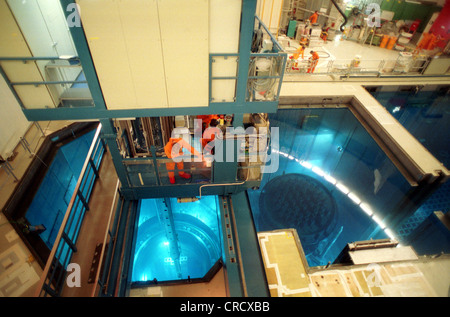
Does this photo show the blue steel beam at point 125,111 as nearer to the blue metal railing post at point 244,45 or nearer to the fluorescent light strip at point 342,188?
the blue metal railing post at point 244,45

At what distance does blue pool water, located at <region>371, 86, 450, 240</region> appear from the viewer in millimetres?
12133

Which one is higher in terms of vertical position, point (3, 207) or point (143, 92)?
point (143, 92)

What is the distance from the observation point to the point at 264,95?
17.3 ft

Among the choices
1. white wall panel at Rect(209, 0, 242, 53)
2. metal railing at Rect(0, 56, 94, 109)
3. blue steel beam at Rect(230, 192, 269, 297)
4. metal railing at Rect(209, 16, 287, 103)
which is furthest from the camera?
blue steel beam at Rect(230, 192, 269, 297)

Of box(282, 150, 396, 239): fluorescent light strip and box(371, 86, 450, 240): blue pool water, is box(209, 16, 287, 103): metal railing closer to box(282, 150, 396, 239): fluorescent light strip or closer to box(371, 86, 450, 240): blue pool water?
box(282, 150, 396, 239): fluorescent light strip

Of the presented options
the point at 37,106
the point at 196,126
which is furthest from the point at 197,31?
the point at 37,106

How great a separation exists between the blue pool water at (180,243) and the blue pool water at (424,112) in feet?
35.5

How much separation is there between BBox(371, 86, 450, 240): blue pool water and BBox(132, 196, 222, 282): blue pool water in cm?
1082

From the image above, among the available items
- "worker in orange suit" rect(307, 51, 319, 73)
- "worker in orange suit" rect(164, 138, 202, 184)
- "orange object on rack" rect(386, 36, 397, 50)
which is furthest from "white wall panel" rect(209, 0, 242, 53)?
"orange object on rack" rect(386, 36, 397, 50)

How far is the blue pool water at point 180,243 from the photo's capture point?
→ 9273mm

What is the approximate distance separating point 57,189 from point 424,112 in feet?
60.6

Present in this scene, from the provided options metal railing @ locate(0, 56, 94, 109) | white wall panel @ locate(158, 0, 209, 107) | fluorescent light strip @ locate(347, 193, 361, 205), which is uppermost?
fluorescent light strip @ locate(347, 193, 361, 205)

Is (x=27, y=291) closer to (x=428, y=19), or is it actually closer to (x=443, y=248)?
(x=443, y=248)
